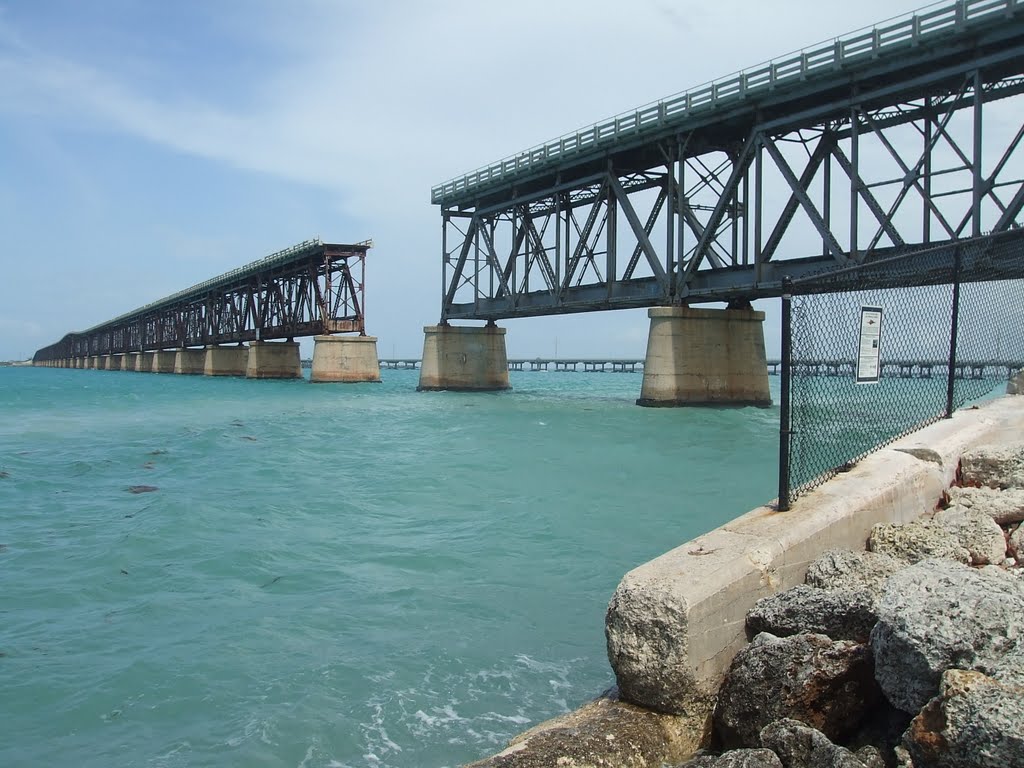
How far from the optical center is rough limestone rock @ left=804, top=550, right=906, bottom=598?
507 centimetres

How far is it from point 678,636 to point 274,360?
87.9 meters

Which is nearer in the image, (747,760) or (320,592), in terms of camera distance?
(747,760)

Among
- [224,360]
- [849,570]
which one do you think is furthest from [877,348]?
[224,360]

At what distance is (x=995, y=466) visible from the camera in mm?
7352

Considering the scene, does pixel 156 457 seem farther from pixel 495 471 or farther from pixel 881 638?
pixel 881 638

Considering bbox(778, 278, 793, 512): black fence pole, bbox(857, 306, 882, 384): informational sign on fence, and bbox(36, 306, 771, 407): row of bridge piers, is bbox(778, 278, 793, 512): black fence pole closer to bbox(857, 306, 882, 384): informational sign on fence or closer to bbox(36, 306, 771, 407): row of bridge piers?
bbox(857, 306, 882, 384): informational sign on fence

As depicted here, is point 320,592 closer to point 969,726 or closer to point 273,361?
point 969,726

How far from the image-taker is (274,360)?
288ft

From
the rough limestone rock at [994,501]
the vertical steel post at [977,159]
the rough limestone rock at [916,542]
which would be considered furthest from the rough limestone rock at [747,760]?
the vertical steel post at [977,159]

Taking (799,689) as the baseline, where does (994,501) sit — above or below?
above

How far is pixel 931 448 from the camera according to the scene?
297 inches

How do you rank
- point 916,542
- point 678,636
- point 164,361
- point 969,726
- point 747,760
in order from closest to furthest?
point 969,726, point 747,760, point 678,636, point 916,542, point 164,361

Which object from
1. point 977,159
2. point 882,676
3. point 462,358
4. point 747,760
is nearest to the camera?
point 747,760

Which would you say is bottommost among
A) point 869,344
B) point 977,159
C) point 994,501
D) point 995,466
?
point 994,501
